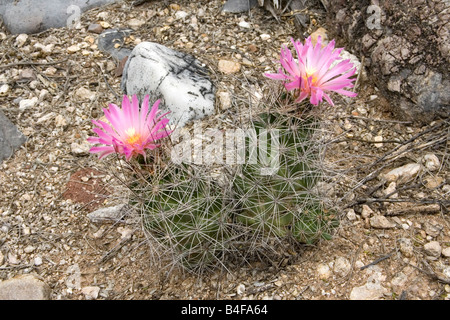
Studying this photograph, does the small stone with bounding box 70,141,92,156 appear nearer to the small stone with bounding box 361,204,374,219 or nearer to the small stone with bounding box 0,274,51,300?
the small stone with bounding box 0,274,51,300

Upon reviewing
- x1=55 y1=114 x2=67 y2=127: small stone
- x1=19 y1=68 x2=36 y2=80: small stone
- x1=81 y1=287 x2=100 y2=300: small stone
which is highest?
x1=19 y1=68 x2=36 y2=80: small stone

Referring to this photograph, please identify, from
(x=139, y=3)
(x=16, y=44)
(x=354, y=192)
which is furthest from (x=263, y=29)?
(x=16, y=44)

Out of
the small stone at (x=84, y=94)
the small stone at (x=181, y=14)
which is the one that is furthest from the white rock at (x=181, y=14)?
the small stone at (x=84, y=94)

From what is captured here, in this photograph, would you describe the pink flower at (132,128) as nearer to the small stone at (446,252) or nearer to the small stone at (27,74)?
the small stone at (446,252)

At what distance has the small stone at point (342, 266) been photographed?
83.5 inches

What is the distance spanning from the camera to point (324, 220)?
81.8 inches

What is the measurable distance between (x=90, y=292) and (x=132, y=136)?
0.80 m

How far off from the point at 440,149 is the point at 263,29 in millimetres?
1436

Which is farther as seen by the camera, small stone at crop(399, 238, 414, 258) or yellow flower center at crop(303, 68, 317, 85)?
small stone at crop(399, 238, 414, 258)

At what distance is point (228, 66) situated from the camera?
10.4 ft

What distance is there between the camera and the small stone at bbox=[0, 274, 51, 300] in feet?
7.04

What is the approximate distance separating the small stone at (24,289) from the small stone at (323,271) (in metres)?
1.18

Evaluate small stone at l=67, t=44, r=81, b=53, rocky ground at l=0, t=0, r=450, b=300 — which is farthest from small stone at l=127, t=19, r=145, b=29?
small stone at l=67, t=44, r=81, b=53

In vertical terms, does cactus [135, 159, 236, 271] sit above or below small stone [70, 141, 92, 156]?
above
